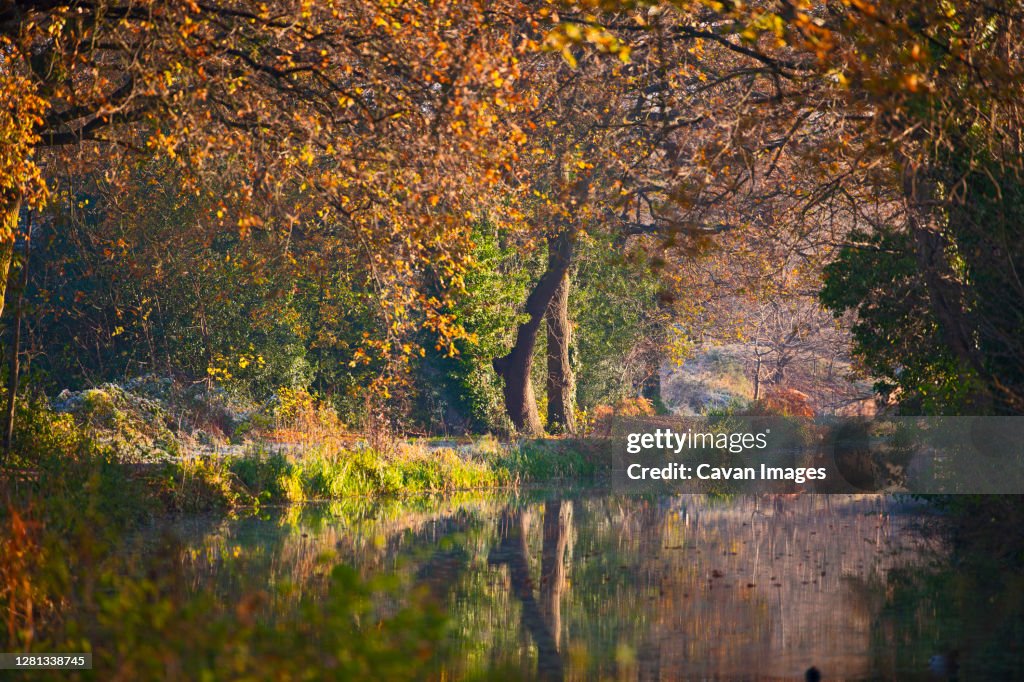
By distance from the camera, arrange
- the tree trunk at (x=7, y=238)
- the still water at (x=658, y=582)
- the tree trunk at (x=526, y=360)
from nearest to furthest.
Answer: the still water at (x=658, y=582) < the tree trunk at (x=7, y=238) < the tree trunk at (x=526, y=360)

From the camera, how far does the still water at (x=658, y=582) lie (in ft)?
32.9

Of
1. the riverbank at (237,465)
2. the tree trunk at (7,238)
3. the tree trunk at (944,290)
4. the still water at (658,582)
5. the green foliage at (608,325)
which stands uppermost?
the green foliage at (608,325)

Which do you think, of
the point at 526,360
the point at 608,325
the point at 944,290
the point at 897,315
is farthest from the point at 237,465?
the point at 608,325

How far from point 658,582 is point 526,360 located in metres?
20.3

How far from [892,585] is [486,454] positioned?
14.8m

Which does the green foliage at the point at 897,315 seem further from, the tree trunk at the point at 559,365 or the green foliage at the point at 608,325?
the green foliage at the point at 608,325

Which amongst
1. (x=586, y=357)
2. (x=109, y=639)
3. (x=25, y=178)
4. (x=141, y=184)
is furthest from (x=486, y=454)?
(x=109, y=639)

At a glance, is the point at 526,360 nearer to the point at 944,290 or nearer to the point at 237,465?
the point at 237,465

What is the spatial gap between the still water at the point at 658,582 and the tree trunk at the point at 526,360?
11.3 m

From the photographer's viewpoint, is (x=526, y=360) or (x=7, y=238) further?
(x=526, y=360)

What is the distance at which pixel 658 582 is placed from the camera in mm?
14234

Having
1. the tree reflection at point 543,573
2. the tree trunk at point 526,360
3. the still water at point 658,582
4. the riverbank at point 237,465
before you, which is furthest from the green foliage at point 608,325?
the still water at point 658,582

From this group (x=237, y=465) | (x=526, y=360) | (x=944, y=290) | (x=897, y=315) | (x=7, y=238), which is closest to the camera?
(x=944, y=290)

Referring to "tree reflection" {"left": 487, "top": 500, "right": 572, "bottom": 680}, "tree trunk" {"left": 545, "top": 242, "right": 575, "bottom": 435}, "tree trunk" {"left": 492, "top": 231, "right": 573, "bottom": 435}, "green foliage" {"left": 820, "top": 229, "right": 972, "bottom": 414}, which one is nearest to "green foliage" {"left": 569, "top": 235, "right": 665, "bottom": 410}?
"tree trunk" {"left": 545, "top": 242, "right": 575, "bottom": 435}
